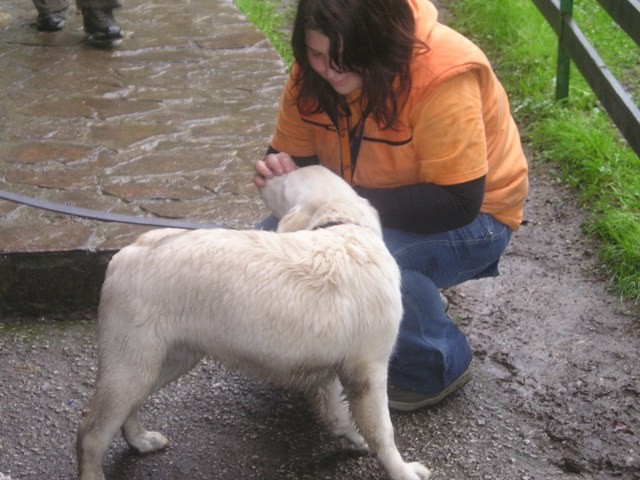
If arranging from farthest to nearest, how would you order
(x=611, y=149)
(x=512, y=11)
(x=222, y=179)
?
(x=512, y=11)
(x=611, y=149)
(x=222, y=179)

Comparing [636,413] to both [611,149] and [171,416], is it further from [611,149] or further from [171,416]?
[611,149]

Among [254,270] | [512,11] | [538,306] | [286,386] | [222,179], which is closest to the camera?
[254,270]

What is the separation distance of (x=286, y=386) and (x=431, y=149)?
0.85m

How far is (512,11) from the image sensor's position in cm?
729

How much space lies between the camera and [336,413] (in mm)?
3299

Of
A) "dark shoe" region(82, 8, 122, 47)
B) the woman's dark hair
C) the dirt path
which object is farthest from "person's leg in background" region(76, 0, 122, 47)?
the woman's dark hair

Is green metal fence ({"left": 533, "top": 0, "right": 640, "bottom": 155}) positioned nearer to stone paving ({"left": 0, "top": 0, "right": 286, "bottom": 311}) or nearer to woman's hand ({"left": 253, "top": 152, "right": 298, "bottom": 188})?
stone paving ({"left": 0, "top": 0, "right": 286, "bottom": 311})

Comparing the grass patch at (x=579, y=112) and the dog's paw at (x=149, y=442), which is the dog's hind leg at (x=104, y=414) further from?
the grass patch at (x=579, y=112)

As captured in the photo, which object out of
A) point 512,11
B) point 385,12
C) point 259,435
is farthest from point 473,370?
point 512,11

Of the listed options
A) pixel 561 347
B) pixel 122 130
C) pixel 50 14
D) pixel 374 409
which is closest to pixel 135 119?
pixel 122 130

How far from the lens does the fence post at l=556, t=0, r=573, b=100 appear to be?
589cm

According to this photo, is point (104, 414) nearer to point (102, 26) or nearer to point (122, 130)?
point (122, 130)

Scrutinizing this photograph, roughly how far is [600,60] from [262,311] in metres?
3.29

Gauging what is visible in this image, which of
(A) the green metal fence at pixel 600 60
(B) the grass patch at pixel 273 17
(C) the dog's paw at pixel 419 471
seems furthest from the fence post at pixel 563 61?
(C) the dog's paw at pixel 419 471
